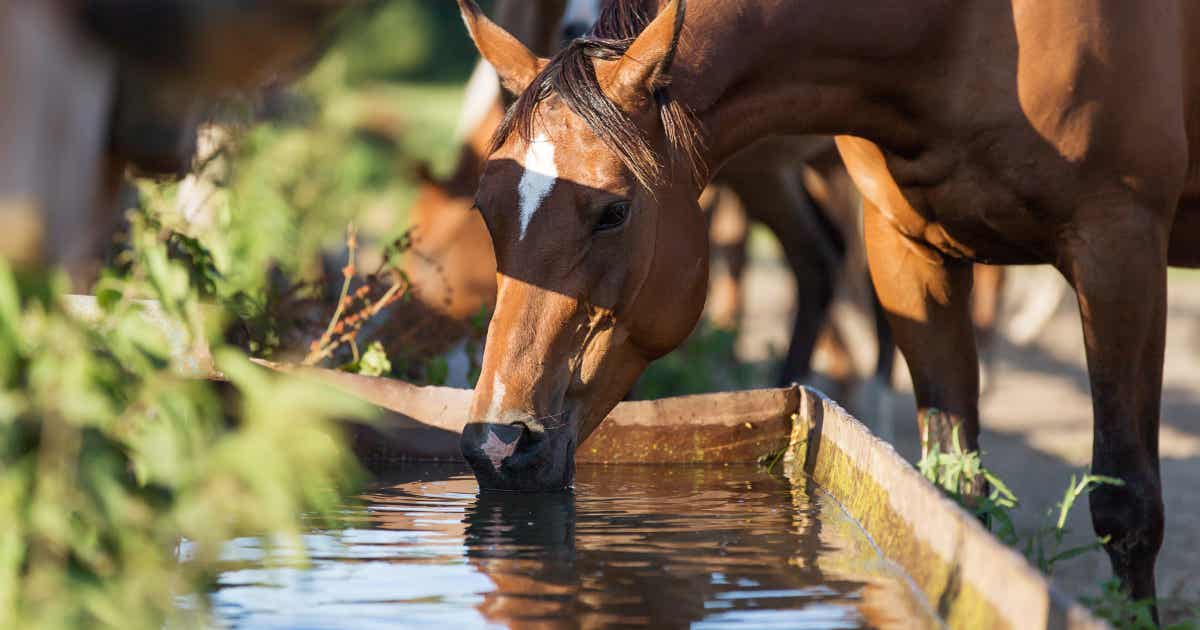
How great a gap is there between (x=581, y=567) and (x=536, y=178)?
0.91m

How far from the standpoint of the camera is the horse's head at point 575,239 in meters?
3.13

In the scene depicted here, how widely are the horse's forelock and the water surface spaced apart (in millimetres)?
753

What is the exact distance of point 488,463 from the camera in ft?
10.0

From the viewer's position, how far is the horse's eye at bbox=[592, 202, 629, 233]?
324 cm

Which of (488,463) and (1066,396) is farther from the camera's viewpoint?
(1066,396)

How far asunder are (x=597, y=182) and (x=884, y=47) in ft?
2.61

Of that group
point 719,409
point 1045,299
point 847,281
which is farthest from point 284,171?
point 1045,299

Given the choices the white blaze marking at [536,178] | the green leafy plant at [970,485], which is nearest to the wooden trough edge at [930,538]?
the green leafy plant at [970,485]

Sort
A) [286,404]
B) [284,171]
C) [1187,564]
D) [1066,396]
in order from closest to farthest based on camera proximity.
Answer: [286,404], [1187,564], [284,171], [1066,396]

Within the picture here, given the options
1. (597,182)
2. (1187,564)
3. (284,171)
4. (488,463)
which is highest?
(284,171)

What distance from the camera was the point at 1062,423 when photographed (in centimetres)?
878

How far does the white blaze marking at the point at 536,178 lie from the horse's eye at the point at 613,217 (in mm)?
152

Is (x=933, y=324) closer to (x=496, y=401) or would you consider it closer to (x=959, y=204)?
(x=959, y=204)

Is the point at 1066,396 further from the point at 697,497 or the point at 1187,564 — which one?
the point at 697,497
